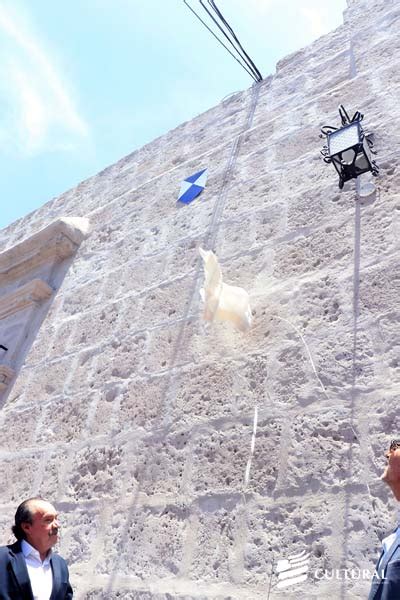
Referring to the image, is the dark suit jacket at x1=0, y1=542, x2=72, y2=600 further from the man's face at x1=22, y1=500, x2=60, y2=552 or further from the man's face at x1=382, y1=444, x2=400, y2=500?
the man's face at x1=382, y1=444, x2=400, y2=500

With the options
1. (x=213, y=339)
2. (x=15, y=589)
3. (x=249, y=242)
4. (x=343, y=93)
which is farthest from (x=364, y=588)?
(x=343, y=93)

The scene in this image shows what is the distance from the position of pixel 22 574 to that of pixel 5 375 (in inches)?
72.5

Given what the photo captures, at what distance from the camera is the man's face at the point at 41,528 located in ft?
4.99

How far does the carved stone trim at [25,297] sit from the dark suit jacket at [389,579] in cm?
285

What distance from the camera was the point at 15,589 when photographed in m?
1.36

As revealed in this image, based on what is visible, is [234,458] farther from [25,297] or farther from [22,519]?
[25,297]

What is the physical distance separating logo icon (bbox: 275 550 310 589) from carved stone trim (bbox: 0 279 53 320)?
2.47 meters

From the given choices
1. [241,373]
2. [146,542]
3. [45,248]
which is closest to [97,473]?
[146,542]

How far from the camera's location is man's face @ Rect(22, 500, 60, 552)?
4.99ft

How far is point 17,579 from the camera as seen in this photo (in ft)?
4.52

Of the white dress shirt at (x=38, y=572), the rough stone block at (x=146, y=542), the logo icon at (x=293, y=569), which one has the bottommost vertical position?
the logo icon at (x=293, y=569)

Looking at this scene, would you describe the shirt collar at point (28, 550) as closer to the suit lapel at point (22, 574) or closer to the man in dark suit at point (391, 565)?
the suit lapel at point (22, 574)

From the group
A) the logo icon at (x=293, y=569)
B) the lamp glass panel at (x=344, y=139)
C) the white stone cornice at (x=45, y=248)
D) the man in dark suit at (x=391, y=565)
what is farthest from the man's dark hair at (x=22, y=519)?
the white stone cornice at (x=45, y=248)

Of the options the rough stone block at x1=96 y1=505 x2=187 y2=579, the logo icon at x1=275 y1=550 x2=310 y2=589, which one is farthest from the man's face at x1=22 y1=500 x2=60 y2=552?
the logo icon at x1=275 y1=550 x2=310 y2=589
